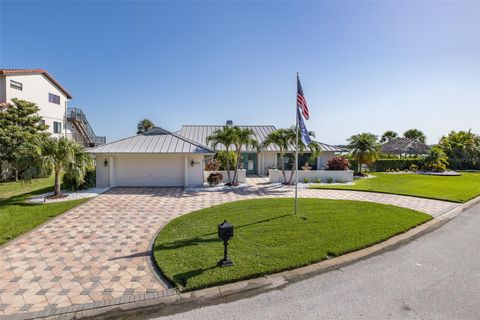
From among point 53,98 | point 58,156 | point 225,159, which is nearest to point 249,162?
point 225,159

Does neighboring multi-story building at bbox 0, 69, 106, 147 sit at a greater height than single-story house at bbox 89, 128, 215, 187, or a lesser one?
greater

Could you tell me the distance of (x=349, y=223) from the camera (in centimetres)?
908

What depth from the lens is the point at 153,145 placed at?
1823cm

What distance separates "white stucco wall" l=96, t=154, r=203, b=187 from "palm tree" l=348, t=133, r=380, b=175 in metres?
16.4

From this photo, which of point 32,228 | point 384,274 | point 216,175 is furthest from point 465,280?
point 216,175

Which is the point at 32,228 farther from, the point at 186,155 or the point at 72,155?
the point at 186,155

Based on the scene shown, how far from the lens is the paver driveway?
482 centimetres

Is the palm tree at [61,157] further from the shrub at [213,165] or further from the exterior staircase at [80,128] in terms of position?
the exterior staircase at [80,128]

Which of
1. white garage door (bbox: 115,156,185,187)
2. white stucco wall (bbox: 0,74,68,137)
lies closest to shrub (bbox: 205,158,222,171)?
white garage door (bbox: 115,156,185,187)

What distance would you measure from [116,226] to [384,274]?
27.4ft

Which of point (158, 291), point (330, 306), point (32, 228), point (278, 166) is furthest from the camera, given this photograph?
point (278, 166)

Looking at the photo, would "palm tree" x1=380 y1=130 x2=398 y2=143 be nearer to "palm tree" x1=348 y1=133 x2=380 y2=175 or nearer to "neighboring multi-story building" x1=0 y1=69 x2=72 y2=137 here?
"palm tree" x1=348 y1=133 x2=380 y2=175

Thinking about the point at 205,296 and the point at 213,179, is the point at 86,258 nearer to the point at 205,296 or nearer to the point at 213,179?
the point at 205,296

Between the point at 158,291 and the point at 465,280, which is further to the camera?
the point at 465,280
